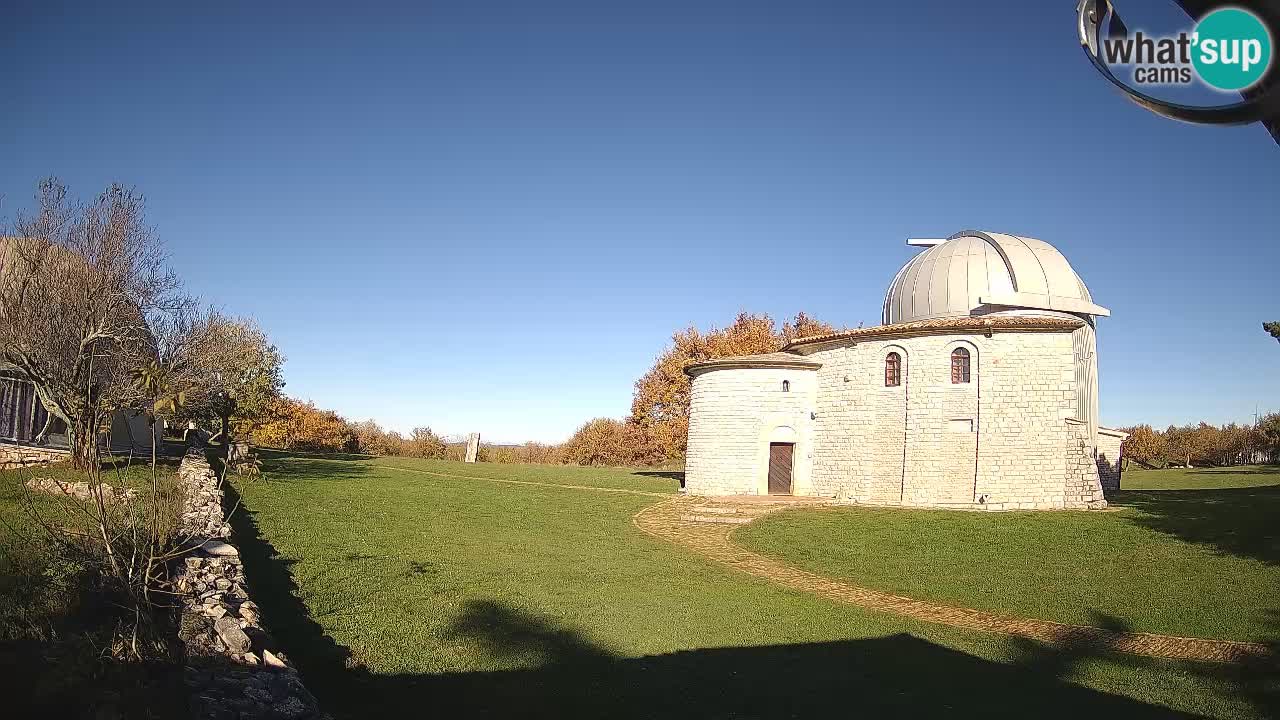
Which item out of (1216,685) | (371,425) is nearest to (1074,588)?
(1216,685)

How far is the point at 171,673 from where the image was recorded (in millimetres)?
5270

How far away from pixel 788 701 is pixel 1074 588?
7.97m

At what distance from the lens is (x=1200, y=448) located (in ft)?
212

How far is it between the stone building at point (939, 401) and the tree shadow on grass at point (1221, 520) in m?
2.20

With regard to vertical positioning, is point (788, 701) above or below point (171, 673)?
below

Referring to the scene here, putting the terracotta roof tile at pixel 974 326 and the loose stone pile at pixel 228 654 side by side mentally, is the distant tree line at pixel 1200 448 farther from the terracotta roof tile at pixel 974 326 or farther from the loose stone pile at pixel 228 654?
the loose stone pile at pixel 228 654

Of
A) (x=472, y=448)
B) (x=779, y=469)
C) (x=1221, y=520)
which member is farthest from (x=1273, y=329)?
(x=472, y=448)

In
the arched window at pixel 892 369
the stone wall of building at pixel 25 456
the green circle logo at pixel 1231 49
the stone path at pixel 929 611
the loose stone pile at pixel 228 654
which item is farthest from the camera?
the arched window at pixel 892 369

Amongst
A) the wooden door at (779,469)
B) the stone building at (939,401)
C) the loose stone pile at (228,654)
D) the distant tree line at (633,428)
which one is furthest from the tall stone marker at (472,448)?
the loose stone pile at (228,654)

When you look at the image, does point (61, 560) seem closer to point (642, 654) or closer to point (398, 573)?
point (398, 573)

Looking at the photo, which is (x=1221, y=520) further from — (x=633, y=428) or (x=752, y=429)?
(x=633, y=428)

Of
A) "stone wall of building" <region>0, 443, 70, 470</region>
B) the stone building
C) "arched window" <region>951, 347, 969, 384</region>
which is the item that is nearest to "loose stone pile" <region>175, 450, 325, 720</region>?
"stone wall of building" <region>0, 443, 70, 470</region>

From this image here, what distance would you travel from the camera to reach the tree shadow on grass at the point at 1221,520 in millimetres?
14070

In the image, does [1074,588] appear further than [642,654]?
Yes
